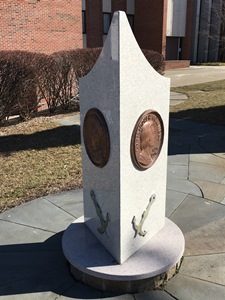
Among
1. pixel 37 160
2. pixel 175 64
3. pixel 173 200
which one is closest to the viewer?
pixel 173 200

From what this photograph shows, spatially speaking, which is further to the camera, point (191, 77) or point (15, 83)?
point (191, 77)

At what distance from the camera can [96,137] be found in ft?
10.7

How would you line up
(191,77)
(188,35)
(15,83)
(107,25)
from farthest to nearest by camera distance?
(188,35), (107,25), (191,77), (15,83)

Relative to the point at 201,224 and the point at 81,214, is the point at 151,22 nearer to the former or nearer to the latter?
the point at 81,214

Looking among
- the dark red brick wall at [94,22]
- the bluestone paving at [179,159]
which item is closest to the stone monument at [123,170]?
the bluestone paving at [179,159]

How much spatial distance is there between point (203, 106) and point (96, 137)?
30.9ft

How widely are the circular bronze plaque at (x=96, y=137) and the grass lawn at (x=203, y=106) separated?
6770 millimetres

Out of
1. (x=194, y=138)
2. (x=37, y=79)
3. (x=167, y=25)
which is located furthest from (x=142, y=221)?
(x=167, y=25)

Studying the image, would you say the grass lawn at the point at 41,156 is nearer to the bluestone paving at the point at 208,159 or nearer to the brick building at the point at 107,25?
the bluestone paving at the point at 208,159

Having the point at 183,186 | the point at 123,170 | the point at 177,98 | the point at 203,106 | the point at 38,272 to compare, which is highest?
the point at 123,170

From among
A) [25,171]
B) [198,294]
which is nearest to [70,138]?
[25,171]

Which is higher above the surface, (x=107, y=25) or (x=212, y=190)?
(x=107, y=25)

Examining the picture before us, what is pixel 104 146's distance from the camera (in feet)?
10.4

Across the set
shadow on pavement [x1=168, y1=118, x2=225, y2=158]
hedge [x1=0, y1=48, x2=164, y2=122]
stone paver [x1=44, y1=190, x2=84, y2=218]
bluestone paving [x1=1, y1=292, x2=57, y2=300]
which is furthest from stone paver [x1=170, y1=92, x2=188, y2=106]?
bluestone paving [x1=1, y1=292, x2=57, y2=300]
